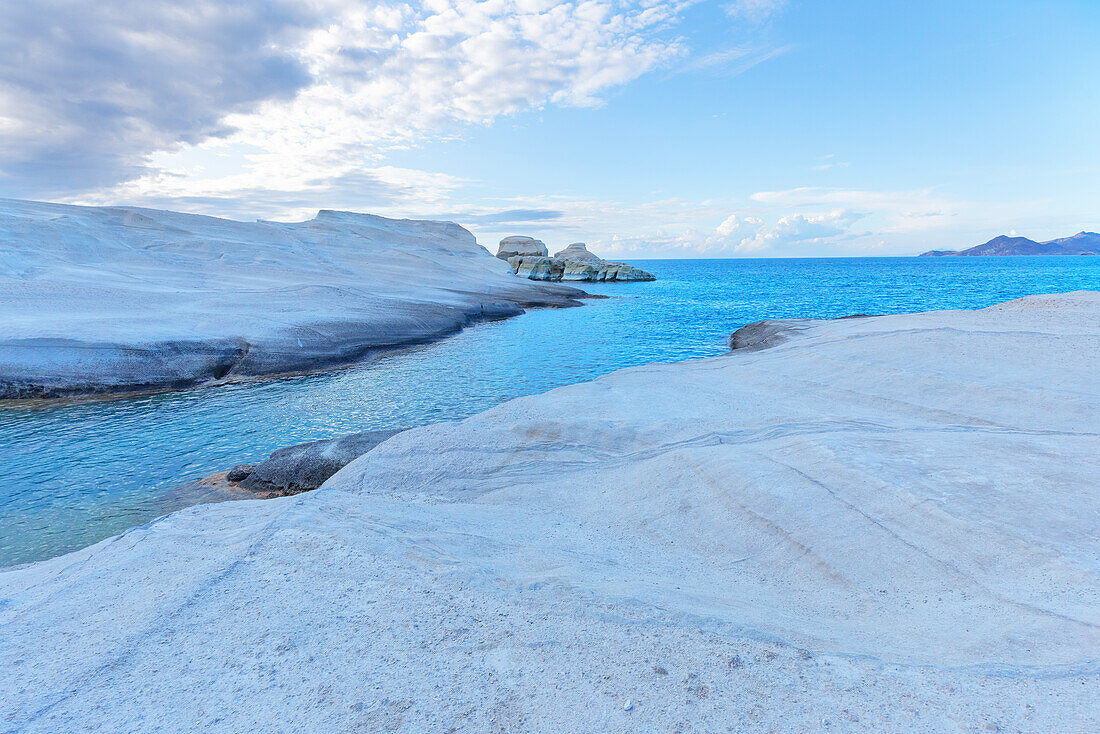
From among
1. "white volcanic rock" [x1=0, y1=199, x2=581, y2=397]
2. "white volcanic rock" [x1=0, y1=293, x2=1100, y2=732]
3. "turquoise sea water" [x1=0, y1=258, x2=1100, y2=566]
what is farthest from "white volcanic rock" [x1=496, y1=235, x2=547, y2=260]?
"white volcanic rock" [x1=0, y1=293, x2=1100, y2=732]

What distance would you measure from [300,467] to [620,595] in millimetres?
8926

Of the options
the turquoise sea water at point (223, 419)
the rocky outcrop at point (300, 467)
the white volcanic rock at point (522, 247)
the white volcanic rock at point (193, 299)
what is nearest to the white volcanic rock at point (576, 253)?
the white volcanic rock at point (522, 247)

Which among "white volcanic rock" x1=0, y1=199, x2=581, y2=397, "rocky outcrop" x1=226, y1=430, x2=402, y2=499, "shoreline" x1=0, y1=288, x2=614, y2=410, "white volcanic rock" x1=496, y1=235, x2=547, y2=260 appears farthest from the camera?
"white volcanic rock" x1=496, y1=235, x2=547, y2=260

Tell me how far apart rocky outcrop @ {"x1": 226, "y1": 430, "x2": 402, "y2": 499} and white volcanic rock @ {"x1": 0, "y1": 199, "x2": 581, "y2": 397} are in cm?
1116

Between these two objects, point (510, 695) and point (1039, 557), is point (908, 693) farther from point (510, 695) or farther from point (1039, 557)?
point (1039, 557)

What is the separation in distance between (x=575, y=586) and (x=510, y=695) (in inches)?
52.5

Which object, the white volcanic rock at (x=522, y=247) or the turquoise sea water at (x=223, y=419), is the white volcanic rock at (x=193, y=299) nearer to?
the turquoise sea water at (x=223, y=419)

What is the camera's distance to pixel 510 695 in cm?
345

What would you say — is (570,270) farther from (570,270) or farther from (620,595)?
(620,595)

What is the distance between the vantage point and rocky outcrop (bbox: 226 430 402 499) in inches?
433

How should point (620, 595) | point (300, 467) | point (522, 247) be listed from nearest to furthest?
point (620, 595) → point (300, 467) → point (522, 247)

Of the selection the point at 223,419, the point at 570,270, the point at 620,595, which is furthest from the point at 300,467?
the point at 570,270

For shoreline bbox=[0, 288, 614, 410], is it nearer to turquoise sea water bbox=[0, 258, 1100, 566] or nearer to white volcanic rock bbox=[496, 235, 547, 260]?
turquoise sea water bbox=[0, 258, 1100, 566]

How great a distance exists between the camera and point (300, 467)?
37.1 feet
